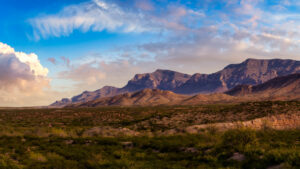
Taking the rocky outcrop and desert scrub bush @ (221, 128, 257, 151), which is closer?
desert scrub bush @ (221, 128, 257, 151)

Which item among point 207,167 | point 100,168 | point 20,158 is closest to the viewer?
point 207,167

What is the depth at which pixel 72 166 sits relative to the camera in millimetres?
12648

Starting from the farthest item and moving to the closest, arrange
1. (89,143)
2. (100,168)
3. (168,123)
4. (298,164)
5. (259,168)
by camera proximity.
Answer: (168,123) < (89,143) < (100,168) < (259,168) < (298,164)

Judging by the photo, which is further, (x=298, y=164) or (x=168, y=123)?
(x=168, y=123)

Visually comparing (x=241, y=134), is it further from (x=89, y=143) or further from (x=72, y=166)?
(x=89, y=143)

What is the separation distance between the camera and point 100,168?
11.9 meters

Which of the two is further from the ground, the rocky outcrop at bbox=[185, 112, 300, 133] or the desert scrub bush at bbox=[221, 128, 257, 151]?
the desert scrub bush at bbox=[221, 128, 257, 151]

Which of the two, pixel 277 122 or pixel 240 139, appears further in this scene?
pixel 277 122

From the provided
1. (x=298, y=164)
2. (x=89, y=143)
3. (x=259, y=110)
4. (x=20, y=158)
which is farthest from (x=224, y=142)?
(x=259, y=110)

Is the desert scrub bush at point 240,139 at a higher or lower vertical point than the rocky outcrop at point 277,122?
higher

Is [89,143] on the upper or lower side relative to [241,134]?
lower

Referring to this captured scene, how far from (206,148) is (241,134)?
2.45 meters

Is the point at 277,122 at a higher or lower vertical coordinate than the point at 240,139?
lower

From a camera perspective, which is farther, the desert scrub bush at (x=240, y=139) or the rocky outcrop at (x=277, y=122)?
the rocky outcrop at (x=277, y=122)
